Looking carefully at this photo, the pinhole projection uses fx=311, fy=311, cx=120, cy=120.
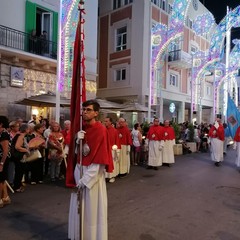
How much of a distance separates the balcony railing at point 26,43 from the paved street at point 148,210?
9061 mm

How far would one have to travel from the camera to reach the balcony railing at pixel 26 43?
14594mm

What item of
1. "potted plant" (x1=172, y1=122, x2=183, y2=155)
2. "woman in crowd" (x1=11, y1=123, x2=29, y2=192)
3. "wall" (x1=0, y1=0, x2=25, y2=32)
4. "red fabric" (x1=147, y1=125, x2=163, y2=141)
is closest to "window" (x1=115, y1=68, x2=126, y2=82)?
"potted plant" (x1=172, y1=122, x2=183, y2=155)

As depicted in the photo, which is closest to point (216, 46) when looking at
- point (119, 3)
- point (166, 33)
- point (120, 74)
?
point (166, 33)

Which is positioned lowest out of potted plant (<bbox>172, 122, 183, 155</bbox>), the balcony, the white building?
potted plant (<bbox>172, 122, 183, 155</bbox>)

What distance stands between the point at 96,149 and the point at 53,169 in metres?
5.24

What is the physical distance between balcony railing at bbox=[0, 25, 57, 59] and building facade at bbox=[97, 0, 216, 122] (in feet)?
27.3

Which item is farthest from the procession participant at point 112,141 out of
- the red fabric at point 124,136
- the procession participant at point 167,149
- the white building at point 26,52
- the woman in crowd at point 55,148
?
the white building at point 26,52

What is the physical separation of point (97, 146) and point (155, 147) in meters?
7.97

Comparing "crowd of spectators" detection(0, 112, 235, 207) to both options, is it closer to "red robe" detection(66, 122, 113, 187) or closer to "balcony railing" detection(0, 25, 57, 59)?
"red robe" detection(66, 122, 113, 187)

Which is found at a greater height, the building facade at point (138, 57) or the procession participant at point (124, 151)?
the building facade at point (138, 57)

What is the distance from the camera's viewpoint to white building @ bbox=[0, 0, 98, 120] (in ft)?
48.3

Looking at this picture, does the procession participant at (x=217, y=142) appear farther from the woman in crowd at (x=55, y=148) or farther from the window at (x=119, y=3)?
the window at (x=119, y=3)

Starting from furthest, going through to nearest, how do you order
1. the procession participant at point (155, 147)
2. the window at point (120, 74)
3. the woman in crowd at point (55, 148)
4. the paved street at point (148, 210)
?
the window at point (120, 74)
the procession participant at point (155, 147)
the woman in crowd at point (55, 148)
the paved street at point (148, 210)

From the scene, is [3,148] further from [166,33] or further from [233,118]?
[166,33]
